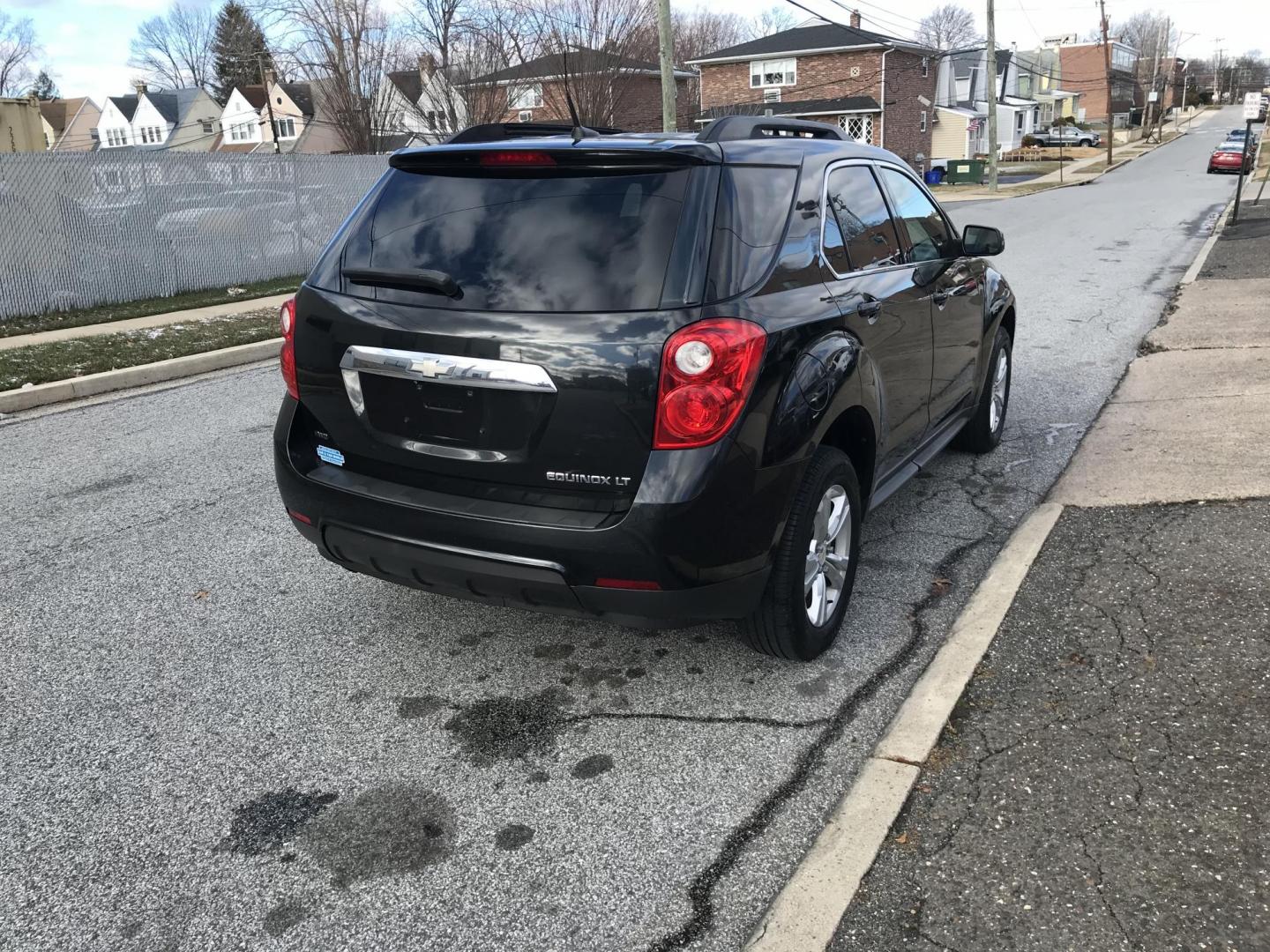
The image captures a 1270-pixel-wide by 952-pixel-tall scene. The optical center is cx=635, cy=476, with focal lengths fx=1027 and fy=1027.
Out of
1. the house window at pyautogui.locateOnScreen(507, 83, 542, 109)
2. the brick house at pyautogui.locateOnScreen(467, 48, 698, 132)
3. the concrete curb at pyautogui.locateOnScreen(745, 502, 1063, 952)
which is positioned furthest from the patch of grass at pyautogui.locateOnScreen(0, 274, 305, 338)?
the house window at pyautogui.locateOnScreen(507, 83, 542, 109)

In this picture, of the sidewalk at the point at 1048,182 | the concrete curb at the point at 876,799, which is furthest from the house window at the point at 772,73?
the concrete curb at the point at 876,799

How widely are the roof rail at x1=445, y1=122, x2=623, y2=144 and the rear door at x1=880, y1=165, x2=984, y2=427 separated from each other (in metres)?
1.50

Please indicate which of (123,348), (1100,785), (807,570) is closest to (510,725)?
(807,570)

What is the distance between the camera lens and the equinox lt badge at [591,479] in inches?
120

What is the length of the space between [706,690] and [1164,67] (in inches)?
6475

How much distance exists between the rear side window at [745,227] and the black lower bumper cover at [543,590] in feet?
2.99

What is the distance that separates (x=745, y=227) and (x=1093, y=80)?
12276 cm

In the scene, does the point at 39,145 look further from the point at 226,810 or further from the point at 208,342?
the point at 226,810

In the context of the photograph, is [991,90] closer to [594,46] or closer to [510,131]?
[594,46]

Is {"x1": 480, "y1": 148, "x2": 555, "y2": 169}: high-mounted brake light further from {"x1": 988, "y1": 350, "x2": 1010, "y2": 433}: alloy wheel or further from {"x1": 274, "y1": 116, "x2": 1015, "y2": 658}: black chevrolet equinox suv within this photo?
{"x1": 988, "y1": 350, "x2": 1010, "y2": 433}: alloy wheel

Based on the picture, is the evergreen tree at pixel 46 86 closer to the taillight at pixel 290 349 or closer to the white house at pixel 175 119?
the white house at pixel 175 119

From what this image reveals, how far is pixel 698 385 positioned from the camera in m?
2.99

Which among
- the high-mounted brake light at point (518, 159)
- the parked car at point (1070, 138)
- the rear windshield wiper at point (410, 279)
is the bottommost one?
the rear windshield wiper at point (410, 279)

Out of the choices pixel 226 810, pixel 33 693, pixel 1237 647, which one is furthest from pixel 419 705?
pixel 1237 647
